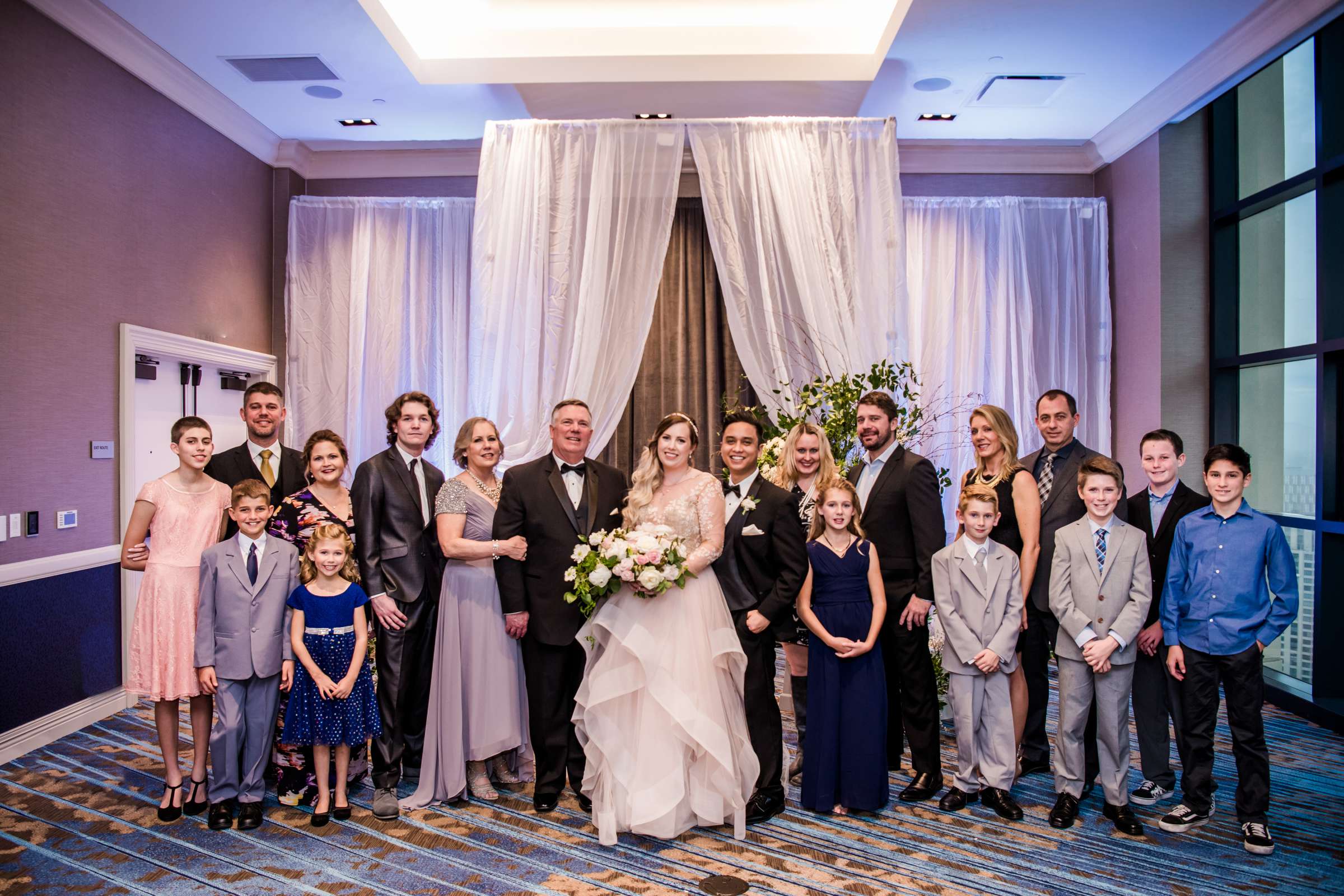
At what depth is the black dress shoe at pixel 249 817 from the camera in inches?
129

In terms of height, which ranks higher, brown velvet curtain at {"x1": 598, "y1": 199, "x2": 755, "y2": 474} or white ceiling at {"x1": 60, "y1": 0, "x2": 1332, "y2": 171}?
white ceiling at {"x1": 60, "y1": 0, "x2": 1332, "y2": 171}

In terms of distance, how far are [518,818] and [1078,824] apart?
2.15 metres

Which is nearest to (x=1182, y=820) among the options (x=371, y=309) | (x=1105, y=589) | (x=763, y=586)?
(x=1105, y=589)

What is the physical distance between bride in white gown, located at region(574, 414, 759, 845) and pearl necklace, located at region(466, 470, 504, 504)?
0.66 m

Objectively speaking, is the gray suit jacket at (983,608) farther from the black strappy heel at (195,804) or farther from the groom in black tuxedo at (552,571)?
the black strappy heel at (195,804)

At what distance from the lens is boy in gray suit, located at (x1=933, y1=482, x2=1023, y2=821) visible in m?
3.34

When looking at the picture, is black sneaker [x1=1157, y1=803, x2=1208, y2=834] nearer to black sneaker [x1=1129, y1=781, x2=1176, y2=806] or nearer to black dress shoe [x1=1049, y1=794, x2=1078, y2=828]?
black sneaker [x1=1129, y1=781, x2=1176, y2=806]

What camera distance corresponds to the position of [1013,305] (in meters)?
6.33

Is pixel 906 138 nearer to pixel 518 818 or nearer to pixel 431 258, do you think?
pixel 431 258

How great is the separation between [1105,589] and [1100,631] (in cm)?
16

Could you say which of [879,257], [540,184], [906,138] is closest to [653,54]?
[540,184]

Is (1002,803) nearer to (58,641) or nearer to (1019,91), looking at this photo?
(1019,91)

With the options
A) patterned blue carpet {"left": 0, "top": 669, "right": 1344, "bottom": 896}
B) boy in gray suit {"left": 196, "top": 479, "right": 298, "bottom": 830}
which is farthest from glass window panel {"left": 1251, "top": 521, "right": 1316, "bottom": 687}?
boy in gray suit {"left": 196, "top": 479, "right": 298, "bottom": 830}

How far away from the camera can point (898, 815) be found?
3355mm
